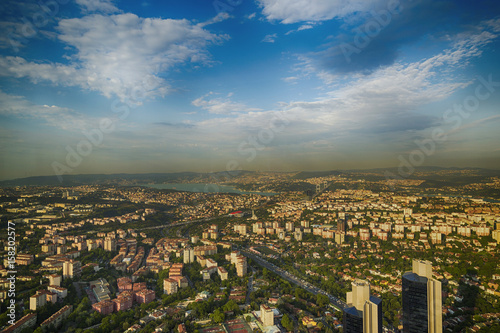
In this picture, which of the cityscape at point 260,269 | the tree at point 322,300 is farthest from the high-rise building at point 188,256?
the tree at point 322,300

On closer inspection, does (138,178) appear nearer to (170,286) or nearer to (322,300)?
(170,286)

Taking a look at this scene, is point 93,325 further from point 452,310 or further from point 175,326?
point 452,310

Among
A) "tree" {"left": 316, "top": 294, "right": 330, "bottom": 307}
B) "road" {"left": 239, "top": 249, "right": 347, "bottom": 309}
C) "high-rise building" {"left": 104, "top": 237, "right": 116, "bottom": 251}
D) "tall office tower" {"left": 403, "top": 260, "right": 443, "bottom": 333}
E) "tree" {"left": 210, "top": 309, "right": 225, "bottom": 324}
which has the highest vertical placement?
"tall office tower" {"left": 403, "top": 260, "right": 443, "bottom": 333}

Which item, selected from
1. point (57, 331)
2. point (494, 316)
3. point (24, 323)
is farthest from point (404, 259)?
point (24, 323)

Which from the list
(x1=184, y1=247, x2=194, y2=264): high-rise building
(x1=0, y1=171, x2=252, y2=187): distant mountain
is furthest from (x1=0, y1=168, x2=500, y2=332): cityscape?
(x1=0, y1=171, x2=252, y2=187): distant mountain

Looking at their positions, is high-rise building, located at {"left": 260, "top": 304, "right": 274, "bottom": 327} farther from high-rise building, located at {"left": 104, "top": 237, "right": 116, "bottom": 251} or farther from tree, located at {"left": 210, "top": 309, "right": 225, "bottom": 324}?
high-rise building, located at {"left": 104, "top": 237, "right": 116, "bottom": 251}

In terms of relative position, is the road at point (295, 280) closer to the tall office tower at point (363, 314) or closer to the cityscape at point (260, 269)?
the cityscape at point (260, 269)

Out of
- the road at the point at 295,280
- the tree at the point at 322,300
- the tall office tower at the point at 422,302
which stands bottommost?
the road at the point at 295,280
